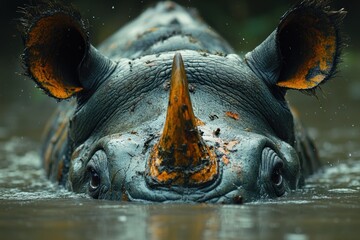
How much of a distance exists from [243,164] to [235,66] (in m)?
1.54

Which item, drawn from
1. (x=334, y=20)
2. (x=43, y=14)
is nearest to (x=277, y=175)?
(x=334, y=20)

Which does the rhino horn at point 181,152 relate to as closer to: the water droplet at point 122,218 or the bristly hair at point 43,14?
the water droplet at point 122,218

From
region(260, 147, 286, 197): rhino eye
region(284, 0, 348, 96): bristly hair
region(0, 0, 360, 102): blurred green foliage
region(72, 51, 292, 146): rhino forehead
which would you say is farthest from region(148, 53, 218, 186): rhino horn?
region(0, 0, 360, 102): blurred green foliage

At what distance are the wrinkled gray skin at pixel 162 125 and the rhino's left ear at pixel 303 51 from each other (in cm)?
14

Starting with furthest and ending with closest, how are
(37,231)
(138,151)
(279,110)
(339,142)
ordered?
(339,142)
(279,110)
(138,151)
(37,231)

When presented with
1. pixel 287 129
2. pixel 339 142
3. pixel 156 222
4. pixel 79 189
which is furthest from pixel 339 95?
pixel 156 222

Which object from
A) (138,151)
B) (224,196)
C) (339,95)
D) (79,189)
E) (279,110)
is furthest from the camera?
(339,95)

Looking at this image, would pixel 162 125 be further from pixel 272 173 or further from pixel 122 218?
pixel 122 218

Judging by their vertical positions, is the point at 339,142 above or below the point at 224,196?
above

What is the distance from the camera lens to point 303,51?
6.90 meters

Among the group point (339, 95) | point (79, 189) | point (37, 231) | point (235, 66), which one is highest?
point (339, 95)

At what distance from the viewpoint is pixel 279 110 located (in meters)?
6.86

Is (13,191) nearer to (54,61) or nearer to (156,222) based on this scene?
(54,61)

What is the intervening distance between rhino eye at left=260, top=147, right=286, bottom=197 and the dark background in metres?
9.93
